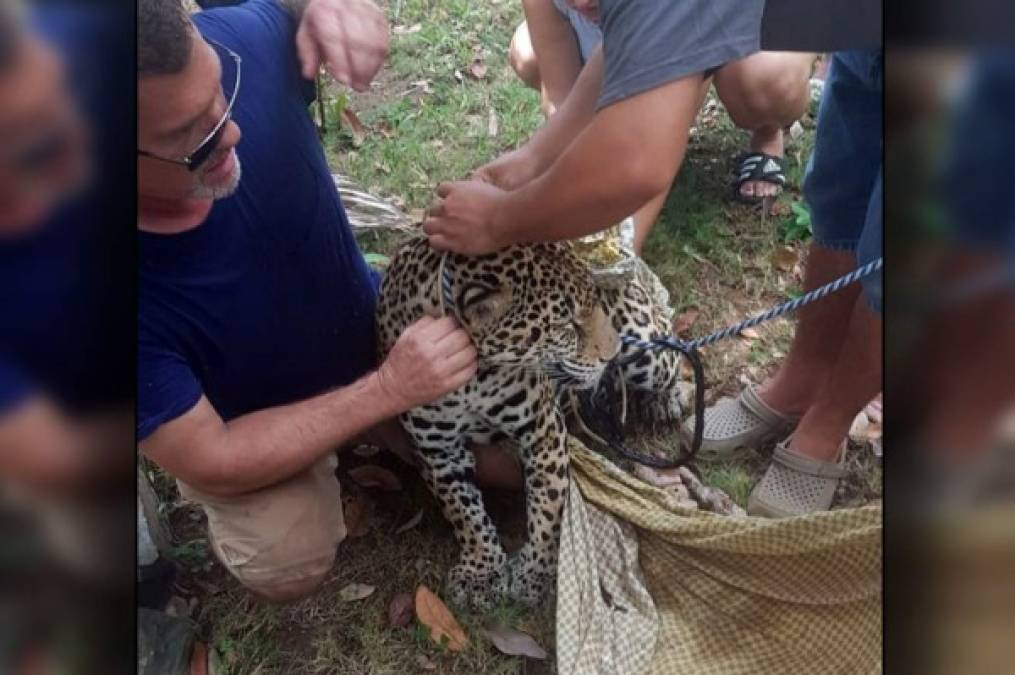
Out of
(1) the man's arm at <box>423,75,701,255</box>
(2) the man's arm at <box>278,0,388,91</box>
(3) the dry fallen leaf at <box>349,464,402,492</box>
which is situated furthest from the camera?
(3) the dry fallen leaf at <box>349,464,402,492</box>

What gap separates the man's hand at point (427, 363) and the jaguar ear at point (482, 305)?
29mm

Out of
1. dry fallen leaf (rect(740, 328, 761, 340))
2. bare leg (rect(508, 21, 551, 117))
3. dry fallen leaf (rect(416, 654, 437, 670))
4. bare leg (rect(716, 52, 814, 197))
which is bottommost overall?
dry fallen leaf (rect(416, 654, 437, 670))

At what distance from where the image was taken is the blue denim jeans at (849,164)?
1611 mm

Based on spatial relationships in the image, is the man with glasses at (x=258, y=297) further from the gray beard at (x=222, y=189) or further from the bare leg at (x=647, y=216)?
the bare leg at (x=647, y=216)

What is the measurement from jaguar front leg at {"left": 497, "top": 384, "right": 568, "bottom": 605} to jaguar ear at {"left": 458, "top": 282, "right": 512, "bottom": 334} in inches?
5.8

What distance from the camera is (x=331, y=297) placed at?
1.67m

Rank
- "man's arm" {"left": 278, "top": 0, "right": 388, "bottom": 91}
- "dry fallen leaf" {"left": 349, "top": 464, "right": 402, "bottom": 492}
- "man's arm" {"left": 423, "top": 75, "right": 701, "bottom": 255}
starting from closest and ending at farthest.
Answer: "man's arm" {"left": 423, "top": 75, "right": 701, "bottom": 255}
"man's arm" {"left": 278, "top": 0, "right": 388, "bottom": 91}
"dry fallen leaf" {"left": 349, "top": 464, "right": 402, "bottom": 492}

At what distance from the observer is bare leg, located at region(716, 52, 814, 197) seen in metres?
1.54

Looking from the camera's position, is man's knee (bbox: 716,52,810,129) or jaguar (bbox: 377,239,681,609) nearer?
man's knee (bbox: 716,52,810,129)

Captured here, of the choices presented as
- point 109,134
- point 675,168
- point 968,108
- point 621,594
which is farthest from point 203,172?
point 968,108

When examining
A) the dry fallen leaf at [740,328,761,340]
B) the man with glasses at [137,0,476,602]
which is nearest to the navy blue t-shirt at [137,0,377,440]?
the man with glasses at [137,0,476,602]

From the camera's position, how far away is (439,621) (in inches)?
65.9

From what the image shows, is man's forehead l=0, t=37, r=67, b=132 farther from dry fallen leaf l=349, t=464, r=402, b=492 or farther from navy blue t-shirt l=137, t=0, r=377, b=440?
dry fallen leaf l=349, t=464, r=402, b=492

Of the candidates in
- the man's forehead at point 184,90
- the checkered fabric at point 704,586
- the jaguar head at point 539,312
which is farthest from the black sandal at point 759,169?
the man's forehead at point 184,90
